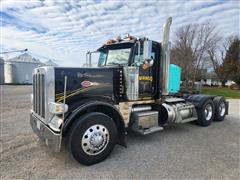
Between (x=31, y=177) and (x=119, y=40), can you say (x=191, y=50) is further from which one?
(x=31, y=177)

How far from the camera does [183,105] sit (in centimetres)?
567

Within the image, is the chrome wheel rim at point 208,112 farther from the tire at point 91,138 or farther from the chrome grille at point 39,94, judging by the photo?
the chrome grille at point 39,94

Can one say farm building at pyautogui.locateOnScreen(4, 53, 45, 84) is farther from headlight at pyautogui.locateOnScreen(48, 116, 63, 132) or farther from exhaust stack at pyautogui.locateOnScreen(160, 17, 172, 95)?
headlight at pyautogui.locateOnScreen(48, 116, 63, 132)

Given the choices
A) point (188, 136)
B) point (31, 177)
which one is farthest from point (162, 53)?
point (31, 177)

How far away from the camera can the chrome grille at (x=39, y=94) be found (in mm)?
3494

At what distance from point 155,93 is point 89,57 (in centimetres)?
222

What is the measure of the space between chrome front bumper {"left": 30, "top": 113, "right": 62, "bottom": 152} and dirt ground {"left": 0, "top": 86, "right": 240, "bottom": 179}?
40 cm

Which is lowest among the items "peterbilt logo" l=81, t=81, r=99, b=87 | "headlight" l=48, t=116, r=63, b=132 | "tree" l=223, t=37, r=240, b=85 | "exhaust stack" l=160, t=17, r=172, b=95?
"headlight" l=48, t=116, r=63, b=132

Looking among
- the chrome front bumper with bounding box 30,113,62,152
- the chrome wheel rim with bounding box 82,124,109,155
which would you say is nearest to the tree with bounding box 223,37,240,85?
the chrome wheel rim with bounding box 82,124,109,155

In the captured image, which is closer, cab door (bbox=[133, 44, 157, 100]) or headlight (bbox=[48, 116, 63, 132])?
headlight (bbox=[48, 116, 63, 132])

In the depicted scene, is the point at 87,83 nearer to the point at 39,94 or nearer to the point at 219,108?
the point at 39,94

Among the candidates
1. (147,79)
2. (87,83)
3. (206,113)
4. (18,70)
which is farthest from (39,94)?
(18,70)

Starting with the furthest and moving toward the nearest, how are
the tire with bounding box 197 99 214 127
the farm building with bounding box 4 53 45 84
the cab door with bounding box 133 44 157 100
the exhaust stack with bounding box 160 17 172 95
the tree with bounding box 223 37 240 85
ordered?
the farm building with bounding box 4 53 45 84 → the tree with bounding box 223 37 240 85 → the tire with bounding box 197 99 214 127 → the exhaust stack with bounding box 160 17 172 95 → the cab door with bounding box 133 44 157 100

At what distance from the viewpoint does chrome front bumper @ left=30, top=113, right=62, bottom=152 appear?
3.10 m
